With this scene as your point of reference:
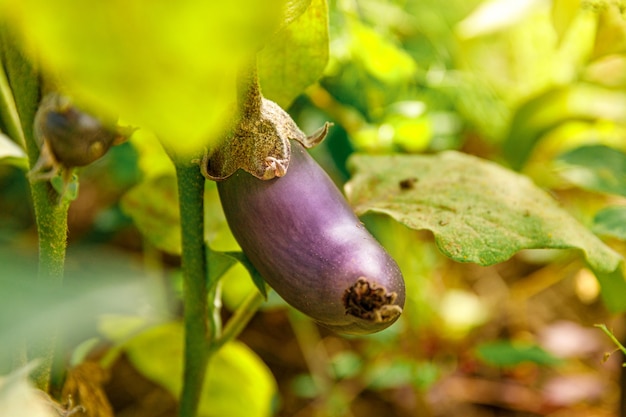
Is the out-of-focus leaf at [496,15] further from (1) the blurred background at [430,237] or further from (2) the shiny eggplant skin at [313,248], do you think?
(2) the shiny eggplant skin at [313,248]

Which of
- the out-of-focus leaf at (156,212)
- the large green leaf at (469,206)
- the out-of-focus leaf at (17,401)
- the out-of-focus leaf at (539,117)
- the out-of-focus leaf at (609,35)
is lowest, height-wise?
the out-of-focus leaf at (539,117)

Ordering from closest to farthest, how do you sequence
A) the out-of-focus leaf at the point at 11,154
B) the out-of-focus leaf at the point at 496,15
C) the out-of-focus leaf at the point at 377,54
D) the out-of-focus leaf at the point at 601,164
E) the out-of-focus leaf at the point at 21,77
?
the out-of-focus leaf at the point at 21,77 < the out-of-focus leaf at the point at 11,154 < the out-of-focus leaf at the point at 601,164 < the out-of-focus leaf at the point at 377,54 < the out-of-focus leaf at the point at 496,15

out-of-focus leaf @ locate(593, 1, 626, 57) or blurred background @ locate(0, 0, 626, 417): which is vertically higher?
out-of-focus leaf @ locate(593, 1, 626, 57)

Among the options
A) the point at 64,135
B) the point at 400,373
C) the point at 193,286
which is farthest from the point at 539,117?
the point at 64,135

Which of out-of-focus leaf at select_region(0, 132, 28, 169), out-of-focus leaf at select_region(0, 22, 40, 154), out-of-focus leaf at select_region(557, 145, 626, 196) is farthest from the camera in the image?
out-of-focus leaf at select_region(557, 145, 626, 196)

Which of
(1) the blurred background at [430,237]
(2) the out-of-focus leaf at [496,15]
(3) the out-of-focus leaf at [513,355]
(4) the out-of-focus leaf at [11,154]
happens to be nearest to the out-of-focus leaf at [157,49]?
(4) the out-of-focus leaf at [11,154]

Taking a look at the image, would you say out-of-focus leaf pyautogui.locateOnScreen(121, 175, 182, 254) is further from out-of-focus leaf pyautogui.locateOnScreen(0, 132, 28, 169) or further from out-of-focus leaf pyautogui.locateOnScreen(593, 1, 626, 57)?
out-of-focus leaf pyautogui.locateOnScreen(593, 1, 626, 57)

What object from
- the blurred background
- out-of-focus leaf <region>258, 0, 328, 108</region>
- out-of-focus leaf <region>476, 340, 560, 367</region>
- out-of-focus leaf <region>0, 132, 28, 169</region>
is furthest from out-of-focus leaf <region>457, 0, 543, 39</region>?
out-of-focus leaf <region>0, 132, 28, 169</region>
